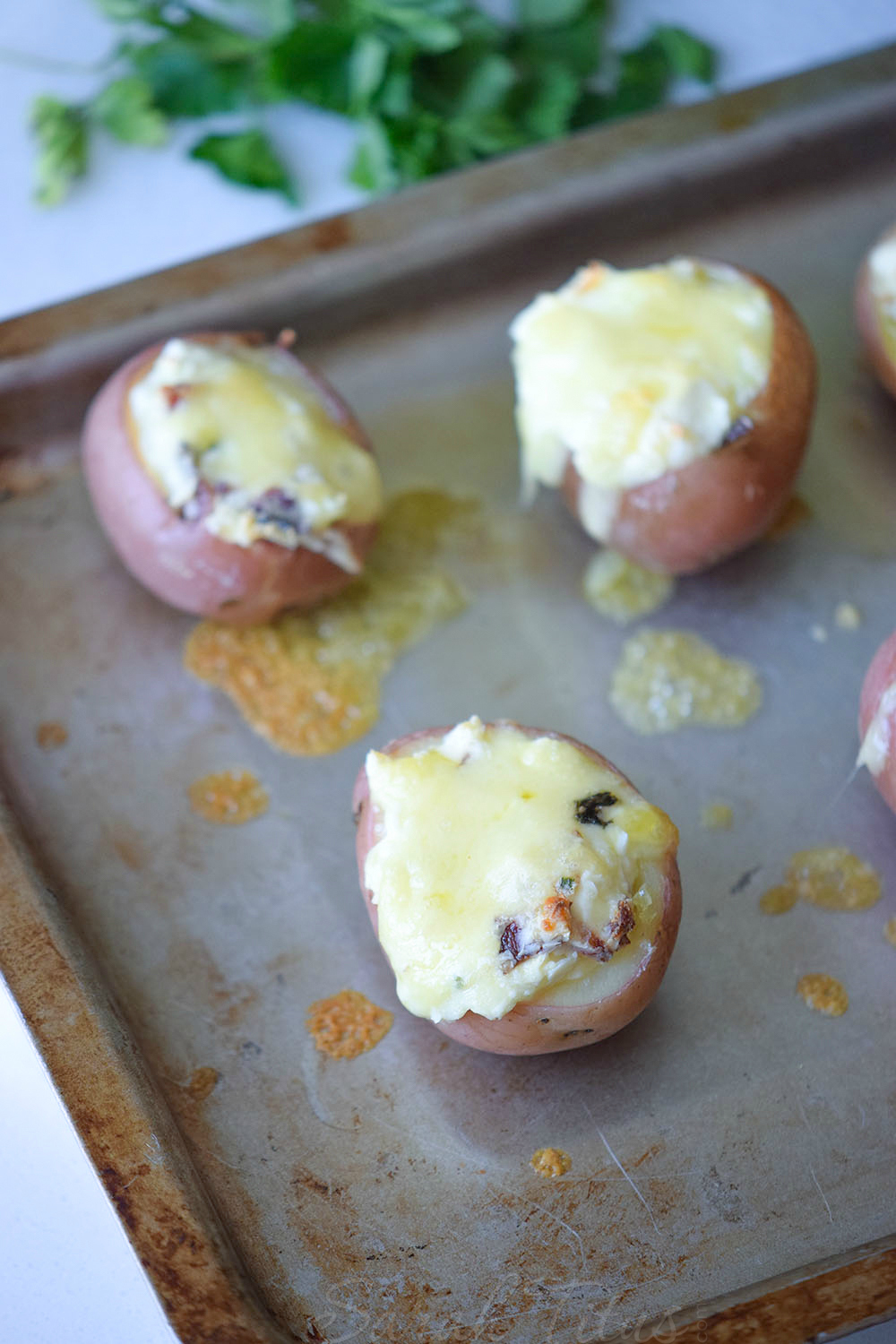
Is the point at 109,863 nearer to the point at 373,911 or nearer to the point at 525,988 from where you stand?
the point at 373,911

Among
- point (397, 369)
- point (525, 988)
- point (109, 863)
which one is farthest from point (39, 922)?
point (397, 369)

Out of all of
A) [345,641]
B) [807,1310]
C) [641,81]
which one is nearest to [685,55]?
[641,81]

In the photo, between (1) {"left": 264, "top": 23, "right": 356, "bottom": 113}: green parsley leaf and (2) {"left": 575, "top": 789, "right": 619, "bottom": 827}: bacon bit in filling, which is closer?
(2) {"left": 575, "top": 789, "right": 619, "bottom": 827}: bacon bit in filling

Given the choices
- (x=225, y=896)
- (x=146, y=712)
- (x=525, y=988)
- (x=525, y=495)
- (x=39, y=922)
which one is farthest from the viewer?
(x=525, y=495)

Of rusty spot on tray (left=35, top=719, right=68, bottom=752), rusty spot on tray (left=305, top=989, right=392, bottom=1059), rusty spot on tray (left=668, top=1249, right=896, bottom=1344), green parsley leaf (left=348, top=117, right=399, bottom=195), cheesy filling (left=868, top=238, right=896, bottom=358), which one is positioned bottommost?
rusty spot on tray (left=668, top=1249, right=896, bottom=1344)

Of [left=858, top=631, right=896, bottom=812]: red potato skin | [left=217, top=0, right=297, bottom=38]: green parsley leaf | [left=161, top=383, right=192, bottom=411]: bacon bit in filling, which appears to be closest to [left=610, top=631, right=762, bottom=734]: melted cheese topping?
[left=858, top=631, right=896, bottom=812]: red potato skin

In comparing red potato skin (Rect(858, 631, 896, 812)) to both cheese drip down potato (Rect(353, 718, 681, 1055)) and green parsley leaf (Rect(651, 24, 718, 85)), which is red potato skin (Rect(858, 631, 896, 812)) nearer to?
cheese drip down potato (Rect(353, 718, 681, 1055))

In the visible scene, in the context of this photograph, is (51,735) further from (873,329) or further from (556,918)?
(873,329)
